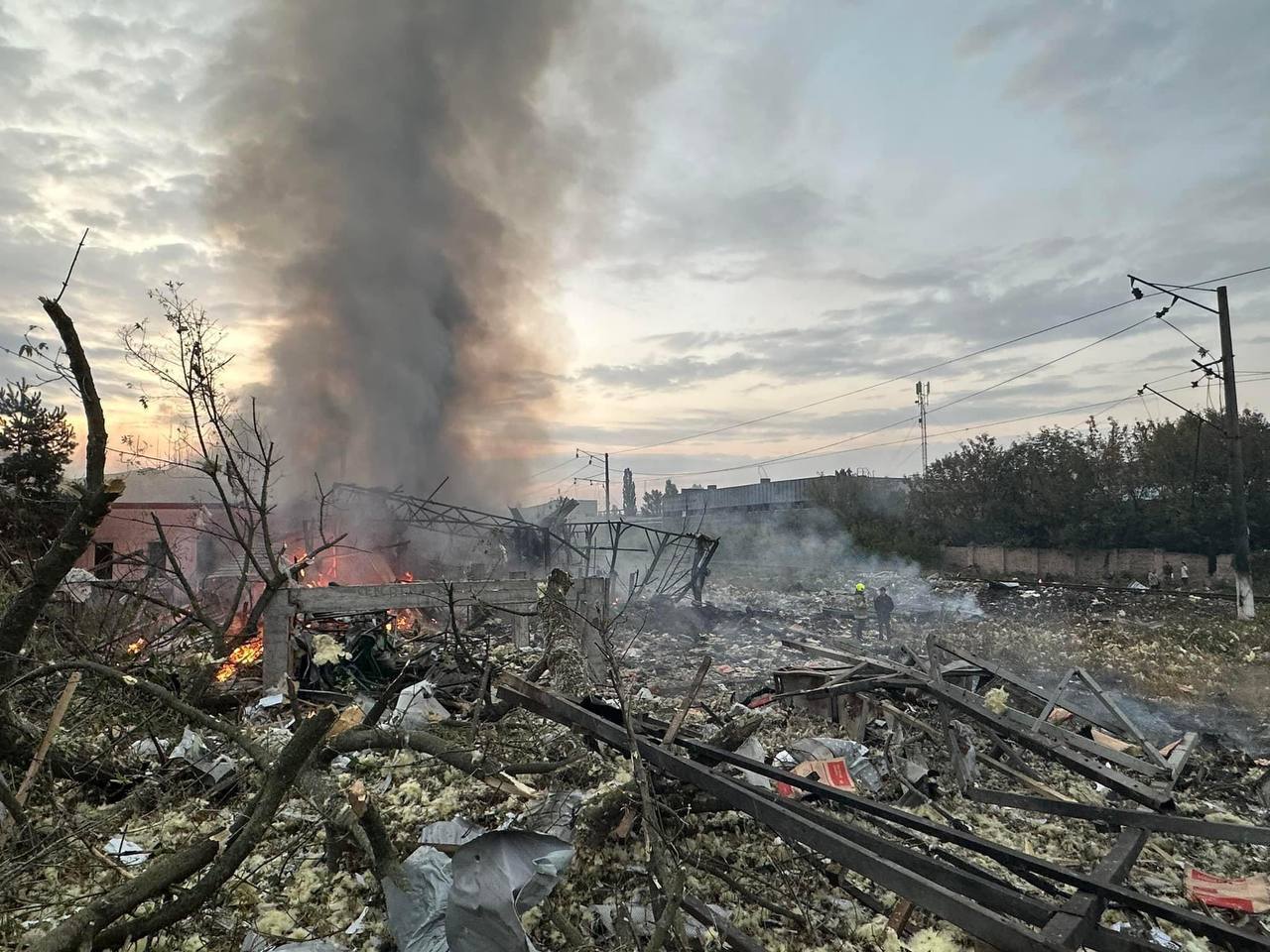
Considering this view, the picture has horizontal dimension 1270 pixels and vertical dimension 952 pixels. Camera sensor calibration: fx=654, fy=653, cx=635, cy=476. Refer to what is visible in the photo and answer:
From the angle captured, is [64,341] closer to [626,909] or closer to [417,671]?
[626,909]

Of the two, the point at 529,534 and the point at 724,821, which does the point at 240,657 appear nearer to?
the point at 724,821

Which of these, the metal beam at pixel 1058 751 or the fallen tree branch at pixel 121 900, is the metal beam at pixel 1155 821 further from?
the fallen tree branch at pixel 121 900

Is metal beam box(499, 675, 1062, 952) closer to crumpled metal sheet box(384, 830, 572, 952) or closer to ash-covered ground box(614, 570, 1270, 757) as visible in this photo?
crumpled metal sheet box(384, 830, 572, 952)

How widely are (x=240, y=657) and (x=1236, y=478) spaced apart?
17.4 m

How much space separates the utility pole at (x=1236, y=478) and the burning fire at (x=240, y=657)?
16.7 meters

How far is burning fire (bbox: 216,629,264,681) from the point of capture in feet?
23.7

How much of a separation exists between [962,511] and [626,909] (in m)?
24.0

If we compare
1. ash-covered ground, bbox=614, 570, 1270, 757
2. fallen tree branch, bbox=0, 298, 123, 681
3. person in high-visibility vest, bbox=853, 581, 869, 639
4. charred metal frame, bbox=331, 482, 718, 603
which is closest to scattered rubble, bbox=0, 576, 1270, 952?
ash-covered ground, bbox=614, 570, 1270, 757

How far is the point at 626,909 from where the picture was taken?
10.6 ft

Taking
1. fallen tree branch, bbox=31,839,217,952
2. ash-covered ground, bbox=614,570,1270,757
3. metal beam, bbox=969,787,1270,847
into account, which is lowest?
ash-covered ground, bbox=614,570,1270,757

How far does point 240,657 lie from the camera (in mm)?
7828

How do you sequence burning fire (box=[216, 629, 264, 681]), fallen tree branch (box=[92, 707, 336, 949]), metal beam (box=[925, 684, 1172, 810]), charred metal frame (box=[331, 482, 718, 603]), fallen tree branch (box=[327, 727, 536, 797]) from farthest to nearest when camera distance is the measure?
charred metal frame (box=[331, 482, 718, 603]) → burning fire (box=[216, 629, 264, 681]) → metal beam (box=[925, 684, 1172, 810]) → fallen tree branch (box=[327, 727, 536, 797]) → fallen tree branch (box=[92, 707, 336, 949])

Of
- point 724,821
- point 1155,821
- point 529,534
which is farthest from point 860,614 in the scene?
point 1155,821

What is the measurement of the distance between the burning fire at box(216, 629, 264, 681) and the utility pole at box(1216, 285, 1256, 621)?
16.7 metres
